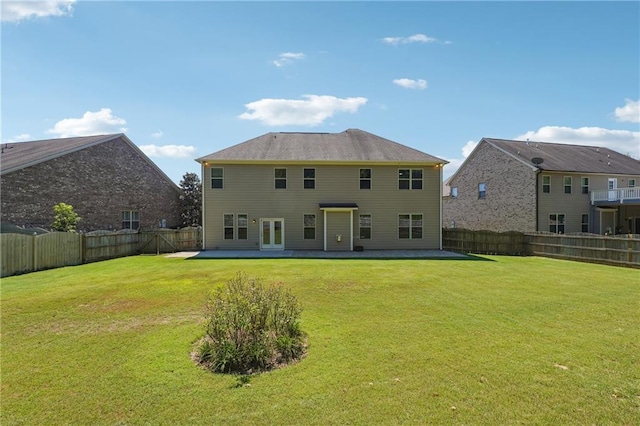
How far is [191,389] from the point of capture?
4.13 meters

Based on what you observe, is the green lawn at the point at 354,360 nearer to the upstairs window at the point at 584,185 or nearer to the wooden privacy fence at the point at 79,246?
the wooden privacy fence at the point at 79,246

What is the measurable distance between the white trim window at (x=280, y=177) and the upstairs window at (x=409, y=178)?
6924 mm

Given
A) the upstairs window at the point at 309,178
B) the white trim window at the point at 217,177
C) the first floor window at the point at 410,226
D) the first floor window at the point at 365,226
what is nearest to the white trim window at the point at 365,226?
the first floor window at the point at 365,226

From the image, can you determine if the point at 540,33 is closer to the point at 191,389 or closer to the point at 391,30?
the point at 391,30

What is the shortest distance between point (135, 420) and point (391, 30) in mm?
13827

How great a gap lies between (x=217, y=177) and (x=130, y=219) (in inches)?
337

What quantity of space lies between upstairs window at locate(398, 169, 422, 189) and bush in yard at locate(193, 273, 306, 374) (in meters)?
16.4

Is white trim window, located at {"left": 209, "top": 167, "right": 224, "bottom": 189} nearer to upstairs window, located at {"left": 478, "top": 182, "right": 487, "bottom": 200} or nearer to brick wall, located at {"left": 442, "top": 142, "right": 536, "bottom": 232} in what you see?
brick wall, located at {"left": 442, "top": 142, "right": 536, "bottom": 232}

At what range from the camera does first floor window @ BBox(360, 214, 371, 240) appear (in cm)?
2062

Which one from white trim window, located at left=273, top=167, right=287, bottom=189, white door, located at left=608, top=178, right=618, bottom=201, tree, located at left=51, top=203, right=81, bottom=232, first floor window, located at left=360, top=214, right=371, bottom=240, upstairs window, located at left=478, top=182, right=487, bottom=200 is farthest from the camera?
upstairs window, located at left=478, top=182, right=487, bottom=200

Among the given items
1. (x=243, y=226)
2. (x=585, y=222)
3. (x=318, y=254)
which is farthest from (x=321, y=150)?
(x=585, y=222)

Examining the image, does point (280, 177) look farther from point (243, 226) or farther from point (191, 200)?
point (191, 200)

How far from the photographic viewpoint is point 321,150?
2145 cm

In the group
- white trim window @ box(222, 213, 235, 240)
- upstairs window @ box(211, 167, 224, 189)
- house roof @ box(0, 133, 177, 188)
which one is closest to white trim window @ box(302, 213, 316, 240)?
white trim window @ box(222, 213, 235, 240)
